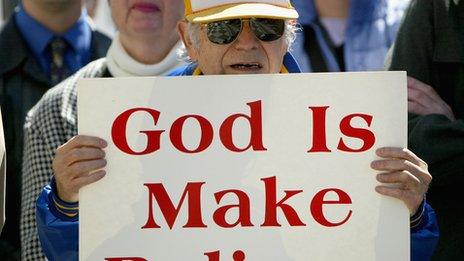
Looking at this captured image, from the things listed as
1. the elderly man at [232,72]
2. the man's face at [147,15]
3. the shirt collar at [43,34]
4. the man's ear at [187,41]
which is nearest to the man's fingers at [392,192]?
the elderly man at [232,72]

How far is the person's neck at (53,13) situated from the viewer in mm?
6027

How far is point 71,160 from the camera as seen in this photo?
144 inches

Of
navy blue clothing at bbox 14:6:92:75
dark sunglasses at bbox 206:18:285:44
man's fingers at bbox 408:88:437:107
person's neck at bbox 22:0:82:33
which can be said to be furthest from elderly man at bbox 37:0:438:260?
person's neck at bbox 22:0:82:33

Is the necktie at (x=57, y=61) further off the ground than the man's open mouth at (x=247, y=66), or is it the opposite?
the necktie at (x=57, y=61)

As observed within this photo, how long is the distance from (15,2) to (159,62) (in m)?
2.61

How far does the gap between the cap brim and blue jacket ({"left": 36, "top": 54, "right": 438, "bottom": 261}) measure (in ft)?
2.23

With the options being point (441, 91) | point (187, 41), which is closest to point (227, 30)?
point (187, 41)

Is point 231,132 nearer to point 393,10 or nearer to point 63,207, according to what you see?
point 63,207

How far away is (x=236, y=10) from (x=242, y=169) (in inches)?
19.4

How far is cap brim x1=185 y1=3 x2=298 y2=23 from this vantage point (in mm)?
3850

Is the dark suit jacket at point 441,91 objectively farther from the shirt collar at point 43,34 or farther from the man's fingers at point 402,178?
the shirt collar at point 43,34

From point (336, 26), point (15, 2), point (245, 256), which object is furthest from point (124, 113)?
point (15, 2)

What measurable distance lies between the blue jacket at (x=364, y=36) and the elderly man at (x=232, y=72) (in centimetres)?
175

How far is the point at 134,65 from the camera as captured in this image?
523cm
